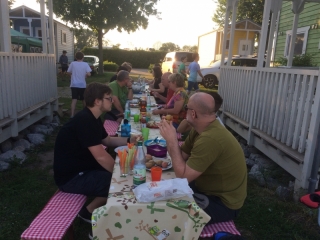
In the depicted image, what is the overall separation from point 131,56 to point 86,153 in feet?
100

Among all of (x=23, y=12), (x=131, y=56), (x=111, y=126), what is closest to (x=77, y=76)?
(x=111, y=126)

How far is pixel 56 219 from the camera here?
94.7 inches

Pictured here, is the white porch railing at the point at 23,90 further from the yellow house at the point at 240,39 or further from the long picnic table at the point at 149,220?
the yellow house at the point at 240,39

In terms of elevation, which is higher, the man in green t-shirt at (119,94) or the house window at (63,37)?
the house window at (63,37)

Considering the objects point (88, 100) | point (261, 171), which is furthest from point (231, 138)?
point (261, 171)

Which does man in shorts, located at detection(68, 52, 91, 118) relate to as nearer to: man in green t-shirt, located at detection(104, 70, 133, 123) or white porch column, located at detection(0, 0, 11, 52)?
man in green t-shirt, located at detection(104, 70, 133, 123)

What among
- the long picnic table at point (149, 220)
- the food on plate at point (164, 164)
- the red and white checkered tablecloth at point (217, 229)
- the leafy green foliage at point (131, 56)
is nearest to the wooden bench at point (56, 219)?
the long picnic table at point (149, 220)

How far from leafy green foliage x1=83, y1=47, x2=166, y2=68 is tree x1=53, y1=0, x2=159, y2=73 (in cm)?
946

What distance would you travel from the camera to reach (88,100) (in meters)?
2.88

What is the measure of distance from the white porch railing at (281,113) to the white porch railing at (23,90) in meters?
4.28

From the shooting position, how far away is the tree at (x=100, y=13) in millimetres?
20922

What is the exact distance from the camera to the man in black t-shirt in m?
2.70

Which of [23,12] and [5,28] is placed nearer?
[5,28]

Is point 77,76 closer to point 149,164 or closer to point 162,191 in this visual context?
point 149,164
